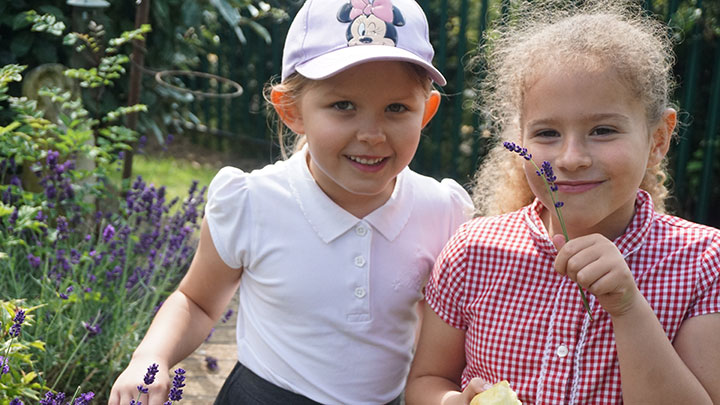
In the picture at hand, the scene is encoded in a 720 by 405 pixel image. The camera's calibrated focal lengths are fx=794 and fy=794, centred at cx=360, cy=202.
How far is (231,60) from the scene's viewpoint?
7883mm

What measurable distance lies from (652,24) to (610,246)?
0.81 metres

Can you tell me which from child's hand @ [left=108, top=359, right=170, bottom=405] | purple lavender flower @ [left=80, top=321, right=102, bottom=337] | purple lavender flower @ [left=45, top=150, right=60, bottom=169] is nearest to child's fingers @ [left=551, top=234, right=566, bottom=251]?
child's hand @ [left=108, top=359, right=170, bottom=405]

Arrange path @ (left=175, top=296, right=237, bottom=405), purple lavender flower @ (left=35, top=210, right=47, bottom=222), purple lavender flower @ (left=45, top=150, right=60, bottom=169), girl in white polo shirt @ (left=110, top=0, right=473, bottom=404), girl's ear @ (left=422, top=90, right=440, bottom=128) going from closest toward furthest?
1. girl in white polo shirt @ (left=110, top=0, right=473, bottom=404)
2. girl's ear @ (left=422, top=90, right=440, bottom=128)
3. purple lavender flower @ (left=35, top=210, right=47, bottom=222)
4. path @ (left=175, top=296, right=237, bottom=405)
5. purple lavender flower @ (left=45, top=150, right=60, bottom=169)

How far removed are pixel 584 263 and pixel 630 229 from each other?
0.35 metres

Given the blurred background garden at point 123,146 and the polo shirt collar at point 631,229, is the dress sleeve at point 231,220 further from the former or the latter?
the polo shirt collar at point 631,229

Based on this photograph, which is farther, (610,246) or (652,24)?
(652,24)

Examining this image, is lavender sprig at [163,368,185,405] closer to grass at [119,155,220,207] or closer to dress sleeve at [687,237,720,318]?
dress sleeve at [687,237,720,318]

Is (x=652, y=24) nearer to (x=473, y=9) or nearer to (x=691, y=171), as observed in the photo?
(x=691, y=171)

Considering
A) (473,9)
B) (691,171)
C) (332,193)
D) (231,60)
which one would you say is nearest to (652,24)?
(332,193)

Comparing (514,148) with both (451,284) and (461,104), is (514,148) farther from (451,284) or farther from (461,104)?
(461,104)

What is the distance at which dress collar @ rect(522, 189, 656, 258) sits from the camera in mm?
1871

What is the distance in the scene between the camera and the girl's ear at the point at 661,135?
1910 mm

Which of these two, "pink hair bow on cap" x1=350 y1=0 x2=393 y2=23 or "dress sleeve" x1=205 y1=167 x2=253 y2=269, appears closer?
"pink hair bow on cap" x1=350 y1=0 x2=393 y2=23

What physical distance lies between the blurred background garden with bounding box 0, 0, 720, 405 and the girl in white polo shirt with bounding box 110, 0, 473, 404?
19.2 inches
